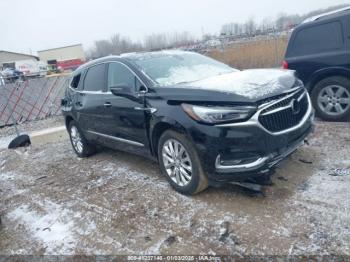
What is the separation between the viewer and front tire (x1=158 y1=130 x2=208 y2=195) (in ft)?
12.1

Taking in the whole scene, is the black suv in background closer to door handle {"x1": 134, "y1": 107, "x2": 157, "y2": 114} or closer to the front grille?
the front grille

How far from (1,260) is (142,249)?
5.00 feet

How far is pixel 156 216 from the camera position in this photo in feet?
12.3

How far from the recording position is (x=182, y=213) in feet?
12.2

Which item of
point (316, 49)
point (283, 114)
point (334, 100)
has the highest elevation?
point (316, 49)

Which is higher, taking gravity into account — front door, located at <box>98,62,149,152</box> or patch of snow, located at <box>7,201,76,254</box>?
front door, located at <box>98,62,149,152</box>

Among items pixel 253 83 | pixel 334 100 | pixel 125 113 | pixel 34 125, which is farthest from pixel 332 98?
pixel 34 125

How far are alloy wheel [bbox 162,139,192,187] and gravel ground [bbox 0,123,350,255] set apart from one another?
0.25 metres

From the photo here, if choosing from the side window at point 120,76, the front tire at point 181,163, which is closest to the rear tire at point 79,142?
the side window at point 120,76

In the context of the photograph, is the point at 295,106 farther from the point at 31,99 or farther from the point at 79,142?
the point at 31,99

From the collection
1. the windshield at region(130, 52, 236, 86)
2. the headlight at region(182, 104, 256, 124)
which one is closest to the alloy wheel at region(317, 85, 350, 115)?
the windshield at region(130, 52, 236, 86)

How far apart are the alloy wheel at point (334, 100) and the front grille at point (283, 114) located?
7.85 ft

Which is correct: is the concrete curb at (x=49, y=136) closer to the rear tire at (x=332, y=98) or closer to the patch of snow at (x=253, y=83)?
the patch of snow at (x=253, y=83)

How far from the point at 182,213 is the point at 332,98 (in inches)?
158
